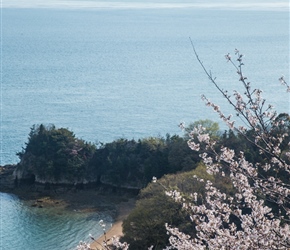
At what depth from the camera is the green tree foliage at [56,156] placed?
1273 inches

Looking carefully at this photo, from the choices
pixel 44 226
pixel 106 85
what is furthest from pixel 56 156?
pixel 106 85

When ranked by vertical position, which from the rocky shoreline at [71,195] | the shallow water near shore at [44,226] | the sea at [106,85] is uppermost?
the sea at [106,85]

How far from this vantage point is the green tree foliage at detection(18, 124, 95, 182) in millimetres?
32344

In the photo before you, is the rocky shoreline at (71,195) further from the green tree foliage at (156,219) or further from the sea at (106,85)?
the green tree foliage at (156,219)

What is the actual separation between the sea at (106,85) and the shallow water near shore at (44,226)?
48 mm

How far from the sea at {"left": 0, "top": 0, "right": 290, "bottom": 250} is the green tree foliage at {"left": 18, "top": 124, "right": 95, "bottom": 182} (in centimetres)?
238

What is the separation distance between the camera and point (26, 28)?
136 m

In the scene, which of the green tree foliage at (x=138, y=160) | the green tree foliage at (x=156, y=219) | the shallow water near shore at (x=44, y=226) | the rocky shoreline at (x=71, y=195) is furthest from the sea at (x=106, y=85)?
the green tree foliage at (x=156, y=219)

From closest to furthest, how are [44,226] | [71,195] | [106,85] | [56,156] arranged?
[44,226] < [71,195] < [56,156] < [106,85]

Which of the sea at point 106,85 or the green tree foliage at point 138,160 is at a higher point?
the sea at point 106,85

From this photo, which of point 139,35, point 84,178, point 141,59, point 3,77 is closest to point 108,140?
point 84,178

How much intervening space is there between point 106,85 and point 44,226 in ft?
122

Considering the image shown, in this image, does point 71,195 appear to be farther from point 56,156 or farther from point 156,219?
point 156,219

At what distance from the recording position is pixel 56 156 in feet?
108
